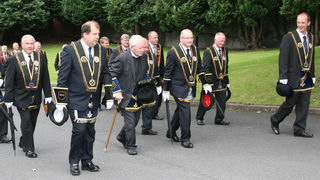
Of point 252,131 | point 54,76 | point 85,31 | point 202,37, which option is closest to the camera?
point 85,31

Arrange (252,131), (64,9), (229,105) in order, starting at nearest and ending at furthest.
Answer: (252,131), (229,105), (64,9)

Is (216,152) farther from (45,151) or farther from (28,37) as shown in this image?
(28,37)

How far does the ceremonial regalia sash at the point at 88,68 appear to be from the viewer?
6.07 m

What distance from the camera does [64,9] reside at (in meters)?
36.5

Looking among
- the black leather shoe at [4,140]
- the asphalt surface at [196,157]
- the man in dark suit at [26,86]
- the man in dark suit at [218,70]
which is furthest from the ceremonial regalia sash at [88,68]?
the man in dark suit at [218,70]

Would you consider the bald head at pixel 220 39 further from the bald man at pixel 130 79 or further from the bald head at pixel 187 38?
the bald man at pixel 130 79

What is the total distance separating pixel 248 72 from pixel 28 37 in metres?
9.46

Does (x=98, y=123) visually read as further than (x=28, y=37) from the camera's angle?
Yes

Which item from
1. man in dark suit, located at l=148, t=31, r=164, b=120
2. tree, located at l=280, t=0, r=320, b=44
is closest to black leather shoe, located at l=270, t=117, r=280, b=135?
man in dark suit, located at l=148, t=31, r=164, b=120

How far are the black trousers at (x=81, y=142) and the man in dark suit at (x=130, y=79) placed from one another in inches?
37.5

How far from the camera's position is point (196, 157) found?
704cm

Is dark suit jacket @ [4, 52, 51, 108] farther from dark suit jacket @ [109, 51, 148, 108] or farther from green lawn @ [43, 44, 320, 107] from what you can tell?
green lawn @ [43, 44, 320, 107]

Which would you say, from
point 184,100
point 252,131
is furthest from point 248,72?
point 184,100

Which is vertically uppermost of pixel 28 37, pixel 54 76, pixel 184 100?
pixel 28 37
